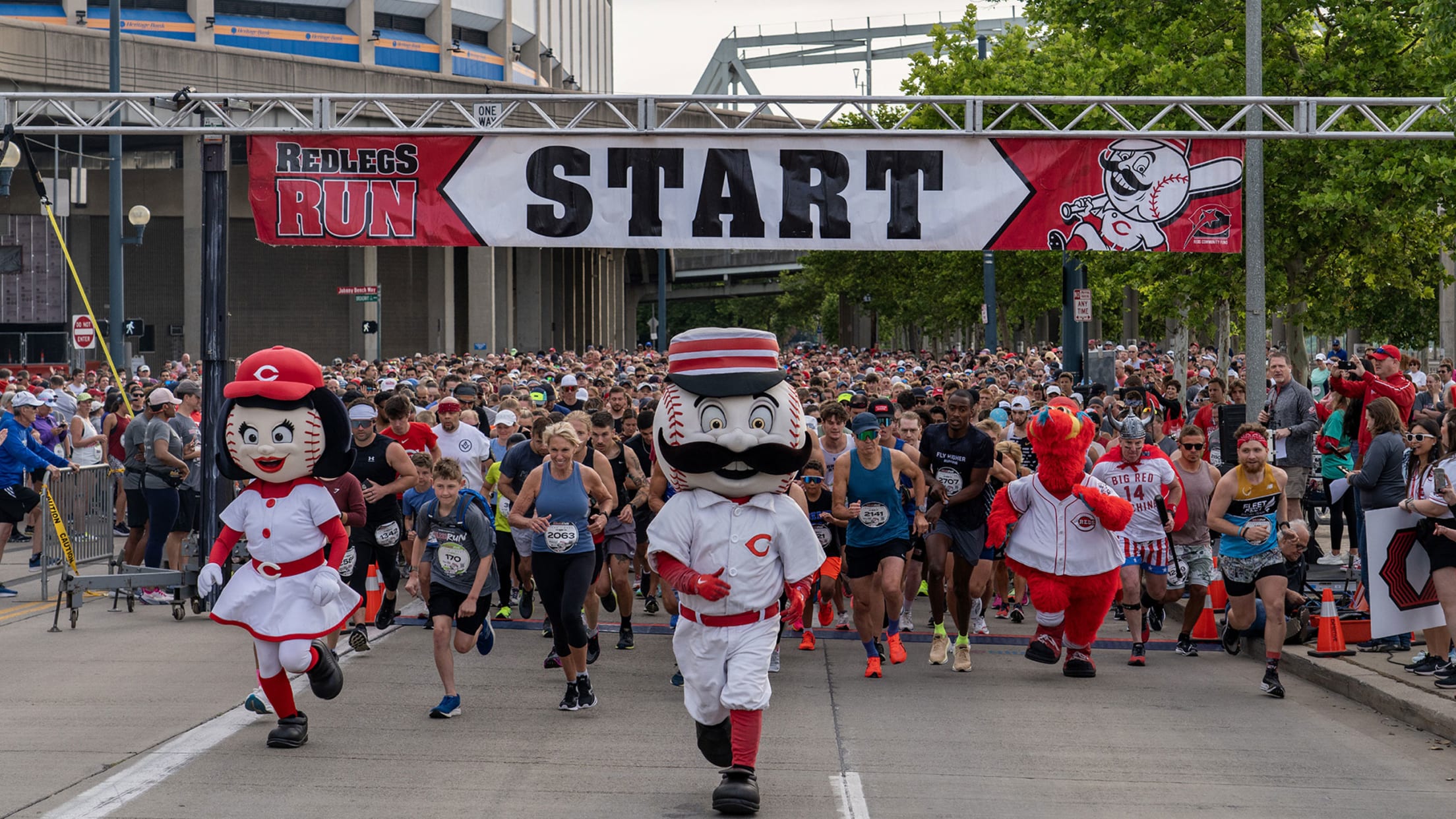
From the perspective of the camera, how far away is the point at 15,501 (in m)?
14.7

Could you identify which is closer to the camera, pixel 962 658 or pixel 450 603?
pixel 450 603

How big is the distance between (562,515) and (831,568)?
2789 millimetres

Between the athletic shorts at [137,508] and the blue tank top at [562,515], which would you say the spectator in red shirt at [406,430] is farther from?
the blue tank top at [562,515]

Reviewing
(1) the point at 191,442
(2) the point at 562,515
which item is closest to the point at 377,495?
(2) the point at 562,515

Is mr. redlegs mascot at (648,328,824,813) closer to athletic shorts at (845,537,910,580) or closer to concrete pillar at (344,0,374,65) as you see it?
athletic shorts at (845,537,910,580)

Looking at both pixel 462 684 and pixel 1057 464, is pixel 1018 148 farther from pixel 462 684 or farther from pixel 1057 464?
pixel 462 684

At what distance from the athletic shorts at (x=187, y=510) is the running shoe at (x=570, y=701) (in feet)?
19.3

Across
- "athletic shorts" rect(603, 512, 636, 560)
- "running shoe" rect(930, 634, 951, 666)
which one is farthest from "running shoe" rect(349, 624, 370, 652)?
"running shoe" rect(930, 634, 951, 666)

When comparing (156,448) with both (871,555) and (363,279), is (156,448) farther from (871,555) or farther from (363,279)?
(363,279)

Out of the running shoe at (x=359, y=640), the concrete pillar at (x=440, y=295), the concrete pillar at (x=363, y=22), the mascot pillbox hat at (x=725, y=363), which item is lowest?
the running shoe at (x=359, y=640)

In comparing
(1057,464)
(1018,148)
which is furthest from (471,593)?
(1018,148)

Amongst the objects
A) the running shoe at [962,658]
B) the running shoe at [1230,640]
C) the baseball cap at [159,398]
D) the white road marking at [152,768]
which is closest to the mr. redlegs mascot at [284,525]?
the white road marking at [152,768]

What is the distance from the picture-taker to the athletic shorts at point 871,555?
421 inches

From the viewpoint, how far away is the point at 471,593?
30.3ft
